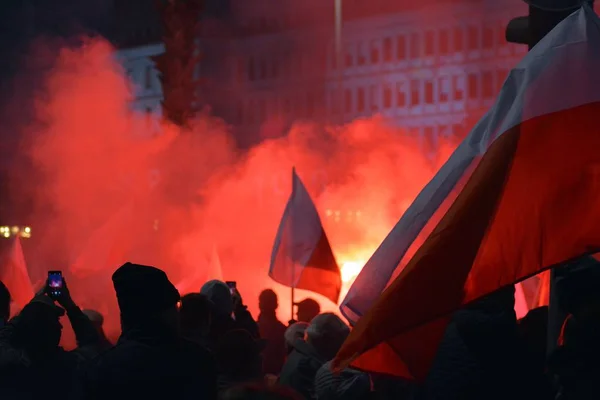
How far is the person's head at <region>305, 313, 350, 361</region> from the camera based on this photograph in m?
6.74

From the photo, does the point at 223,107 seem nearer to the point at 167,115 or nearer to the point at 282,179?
the point at 282,179

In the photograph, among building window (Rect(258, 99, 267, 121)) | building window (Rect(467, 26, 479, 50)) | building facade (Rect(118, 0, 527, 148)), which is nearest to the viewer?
building window (Rect(467, 26, 479, 50))

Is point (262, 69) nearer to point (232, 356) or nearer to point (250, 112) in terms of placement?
point (250, 112)

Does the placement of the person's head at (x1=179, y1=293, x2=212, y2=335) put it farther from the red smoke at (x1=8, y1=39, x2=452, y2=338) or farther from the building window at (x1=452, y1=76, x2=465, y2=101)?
the building window at (x1=452, y1=76, x2=465, y2=101)

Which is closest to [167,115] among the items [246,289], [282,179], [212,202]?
[246,289]

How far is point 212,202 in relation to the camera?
126ft

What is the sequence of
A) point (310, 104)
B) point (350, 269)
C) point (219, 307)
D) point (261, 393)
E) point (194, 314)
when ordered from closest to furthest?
point (261, 393)
point (194, 314)
point (219, 307)
point (350, 269)
point (310, 104)

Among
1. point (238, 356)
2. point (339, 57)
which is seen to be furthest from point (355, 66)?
point (238, 356)

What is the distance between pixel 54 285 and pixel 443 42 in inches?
2246

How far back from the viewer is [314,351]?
269 inches

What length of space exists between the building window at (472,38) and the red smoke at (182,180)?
41.0 ft

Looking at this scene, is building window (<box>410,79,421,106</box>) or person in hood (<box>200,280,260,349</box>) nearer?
person in hood (<box>200,280,260,349</box>)

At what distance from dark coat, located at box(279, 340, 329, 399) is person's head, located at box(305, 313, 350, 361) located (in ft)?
0.21

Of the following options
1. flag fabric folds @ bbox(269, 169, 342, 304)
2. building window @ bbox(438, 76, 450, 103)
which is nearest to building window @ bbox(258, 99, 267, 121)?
building window @ bbox(438, 76, 450, 103)
